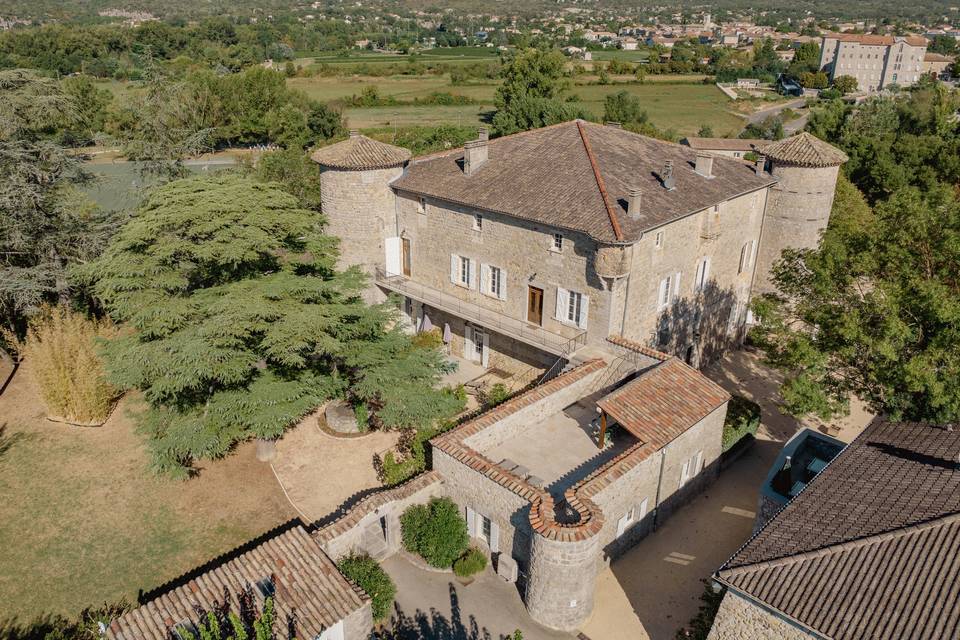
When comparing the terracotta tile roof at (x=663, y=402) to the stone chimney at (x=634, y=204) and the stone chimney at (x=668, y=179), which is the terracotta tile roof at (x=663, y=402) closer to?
A: the stone chimney at (x=634, y=204)

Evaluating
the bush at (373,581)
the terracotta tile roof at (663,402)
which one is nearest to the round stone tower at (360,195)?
the terracotta tile roof at (663,402)

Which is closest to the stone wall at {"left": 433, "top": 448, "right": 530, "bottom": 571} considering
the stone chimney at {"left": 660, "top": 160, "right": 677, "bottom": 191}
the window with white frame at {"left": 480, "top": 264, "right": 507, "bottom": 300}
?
the window with white frame at {"left": 480, "top": 264, "right": 507, "bottom": 300}

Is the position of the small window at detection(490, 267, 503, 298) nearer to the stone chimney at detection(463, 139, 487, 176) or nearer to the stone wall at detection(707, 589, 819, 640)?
the stone chimney at detection(463, 139, 487, 176)

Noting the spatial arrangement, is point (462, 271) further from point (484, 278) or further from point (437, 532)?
point (437, 532)

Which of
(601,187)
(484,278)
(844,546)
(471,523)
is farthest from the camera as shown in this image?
(484,278)

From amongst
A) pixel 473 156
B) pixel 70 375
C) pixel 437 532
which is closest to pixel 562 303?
pixel 473 156

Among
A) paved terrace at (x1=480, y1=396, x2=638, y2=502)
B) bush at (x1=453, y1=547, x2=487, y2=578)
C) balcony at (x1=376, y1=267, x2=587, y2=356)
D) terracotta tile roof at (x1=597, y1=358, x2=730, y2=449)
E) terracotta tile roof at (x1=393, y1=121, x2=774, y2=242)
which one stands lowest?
bush at (x1=453, y1=547, x2=487, y2=578)
